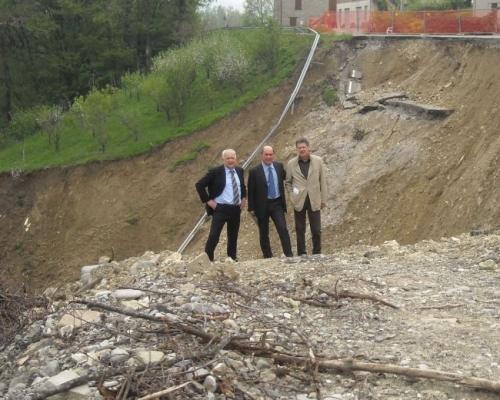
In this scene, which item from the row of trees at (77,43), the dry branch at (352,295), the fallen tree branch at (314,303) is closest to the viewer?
the fallen tree branch at (314,303)

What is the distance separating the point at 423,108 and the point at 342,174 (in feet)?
8.67

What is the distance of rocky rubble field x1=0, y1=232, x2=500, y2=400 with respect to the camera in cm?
497

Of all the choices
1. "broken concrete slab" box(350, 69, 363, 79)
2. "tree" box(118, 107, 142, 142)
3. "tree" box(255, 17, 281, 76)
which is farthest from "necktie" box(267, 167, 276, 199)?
"tree" box(255, 17, 281, 76)

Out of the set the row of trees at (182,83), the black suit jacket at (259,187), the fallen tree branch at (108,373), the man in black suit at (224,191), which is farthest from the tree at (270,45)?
the fallen tree branch at (108,373)

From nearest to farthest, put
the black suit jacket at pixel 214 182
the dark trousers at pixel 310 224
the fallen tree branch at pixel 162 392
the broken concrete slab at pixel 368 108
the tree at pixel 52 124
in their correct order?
1. the fallen tree branch at pixel 162 392
2. the black suit jacket at pixel 214 182
3. the dark trousers at pixel 310 224
4. the broken concrete slab at pixel 368 108
5. the tree at pixel 52 124

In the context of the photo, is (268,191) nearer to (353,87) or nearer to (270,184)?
(270,184)

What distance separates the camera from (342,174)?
1891 centimetres

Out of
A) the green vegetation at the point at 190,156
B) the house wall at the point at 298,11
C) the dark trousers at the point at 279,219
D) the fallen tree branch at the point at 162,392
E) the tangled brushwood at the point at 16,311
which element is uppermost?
the house wall at the point at 298,11

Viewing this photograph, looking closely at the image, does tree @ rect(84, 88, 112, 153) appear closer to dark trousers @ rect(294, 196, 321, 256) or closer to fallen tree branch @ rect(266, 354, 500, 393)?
dark trousers @ rect(294, 196, 321, 256)

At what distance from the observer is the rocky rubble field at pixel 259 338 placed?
4973mm

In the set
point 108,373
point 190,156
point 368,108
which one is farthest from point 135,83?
point 108,373

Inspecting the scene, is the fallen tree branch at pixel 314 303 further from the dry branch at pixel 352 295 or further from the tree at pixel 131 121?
the tree at pixel 131 121

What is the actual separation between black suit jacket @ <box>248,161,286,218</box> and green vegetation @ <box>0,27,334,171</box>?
43.9 feet

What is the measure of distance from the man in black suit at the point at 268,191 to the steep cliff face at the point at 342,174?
4842 mm
